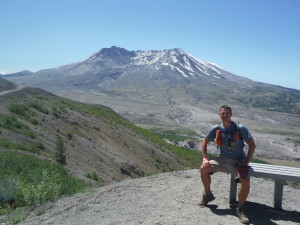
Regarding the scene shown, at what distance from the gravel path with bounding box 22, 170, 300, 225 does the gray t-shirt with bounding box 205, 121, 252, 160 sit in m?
0.94

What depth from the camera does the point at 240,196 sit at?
5.20m

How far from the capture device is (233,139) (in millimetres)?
5500

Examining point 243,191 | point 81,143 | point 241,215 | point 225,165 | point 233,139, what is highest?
point 233,139

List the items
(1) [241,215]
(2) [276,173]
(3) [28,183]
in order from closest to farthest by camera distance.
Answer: (1) [241,215], (2) [276,173], (3) [28,183]

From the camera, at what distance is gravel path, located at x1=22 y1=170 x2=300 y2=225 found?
513cm

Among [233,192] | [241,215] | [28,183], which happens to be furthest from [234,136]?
[28,183]

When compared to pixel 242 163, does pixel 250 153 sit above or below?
above

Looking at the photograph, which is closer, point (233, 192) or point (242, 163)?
point (242, 163)

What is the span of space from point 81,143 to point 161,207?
10626 mm

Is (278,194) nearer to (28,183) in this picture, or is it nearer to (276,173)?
(276,173)

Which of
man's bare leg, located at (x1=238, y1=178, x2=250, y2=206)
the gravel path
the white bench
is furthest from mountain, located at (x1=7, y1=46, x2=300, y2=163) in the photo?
man's bare leg, located at (x1=238, y1=178, x2=250, y2=206)

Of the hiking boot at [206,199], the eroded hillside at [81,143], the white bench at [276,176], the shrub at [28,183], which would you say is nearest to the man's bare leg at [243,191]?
the white bench at [276,176]

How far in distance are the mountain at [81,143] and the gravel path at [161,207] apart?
3422 millimetres

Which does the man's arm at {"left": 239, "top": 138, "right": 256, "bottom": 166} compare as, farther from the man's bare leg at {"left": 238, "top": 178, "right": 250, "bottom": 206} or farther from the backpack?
the man's bare leg at {"left": 238, "top": 178, "right": 250, "bottom": 206}
